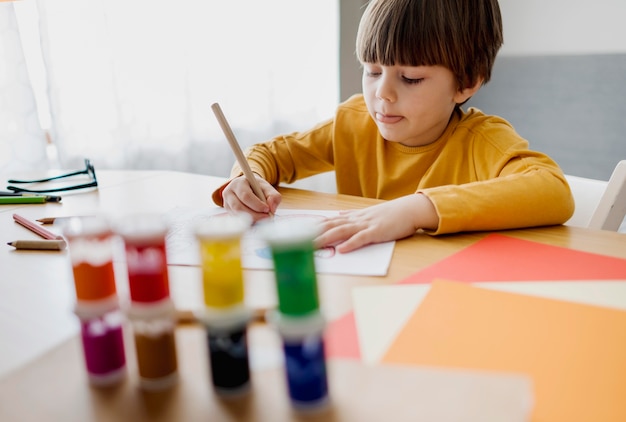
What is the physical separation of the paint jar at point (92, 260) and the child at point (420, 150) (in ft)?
1.06

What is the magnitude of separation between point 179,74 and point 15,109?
49 centimetres

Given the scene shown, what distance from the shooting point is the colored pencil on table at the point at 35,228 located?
0.70m

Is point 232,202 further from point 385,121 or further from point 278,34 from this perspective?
point 278,34

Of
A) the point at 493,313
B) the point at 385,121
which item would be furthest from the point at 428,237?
the point at 385,121

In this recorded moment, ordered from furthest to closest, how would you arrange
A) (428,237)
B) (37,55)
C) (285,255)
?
(37,55) → (428,237) → (285,255)

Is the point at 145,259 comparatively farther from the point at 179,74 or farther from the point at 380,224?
the point at 179,74

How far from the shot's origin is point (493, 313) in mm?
473

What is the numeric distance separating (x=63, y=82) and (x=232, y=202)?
2.88ft

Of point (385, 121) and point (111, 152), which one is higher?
point (385, 121)

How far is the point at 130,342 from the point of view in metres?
0.35

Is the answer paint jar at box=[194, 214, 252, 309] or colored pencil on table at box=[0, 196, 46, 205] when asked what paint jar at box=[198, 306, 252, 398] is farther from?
colored pencil on table at box=[0, 196, 46, 205]

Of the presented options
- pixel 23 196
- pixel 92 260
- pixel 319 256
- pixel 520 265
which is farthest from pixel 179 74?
pixel 92 260

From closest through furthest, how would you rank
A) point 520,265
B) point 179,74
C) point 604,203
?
point 520,265 < point 604,203 < point 179,74

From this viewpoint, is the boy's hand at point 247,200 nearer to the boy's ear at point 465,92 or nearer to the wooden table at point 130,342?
the wooden table at point 130,342
